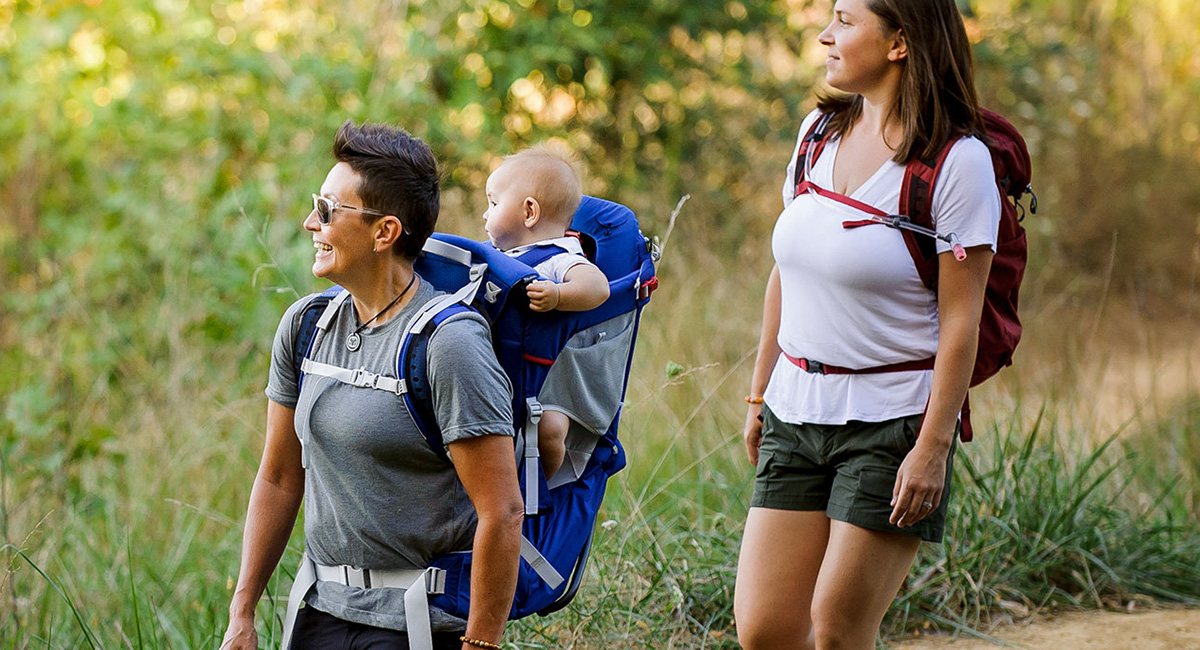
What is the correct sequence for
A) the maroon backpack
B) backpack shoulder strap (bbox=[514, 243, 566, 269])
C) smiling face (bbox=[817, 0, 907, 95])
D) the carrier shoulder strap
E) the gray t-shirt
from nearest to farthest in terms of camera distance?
the gray t-shirt < the carrier shoulder strap < backpack shoulder strap (bbox=[514, 243, 566, 269]) < the maroon backpack < smiling face (bbox=[817, 0, 907, 95])

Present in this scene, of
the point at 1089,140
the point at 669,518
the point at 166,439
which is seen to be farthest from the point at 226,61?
the point at 1089,140

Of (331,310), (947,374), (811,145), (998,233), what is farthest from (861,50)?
(331,310)

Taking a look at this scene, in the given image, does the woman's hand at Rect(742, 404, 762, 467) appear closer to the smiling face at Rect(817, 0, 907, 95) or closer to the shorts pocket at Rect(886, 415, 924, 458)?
the shorts pocket at Rect(886, 415, 924, 458)

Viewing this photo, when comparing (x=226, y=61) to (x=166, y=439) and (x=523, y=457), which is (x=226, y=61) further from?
(x=523, y=457)

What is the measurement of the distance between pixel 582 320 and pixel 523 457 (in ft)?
0.96

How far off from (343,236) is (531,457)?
1.75ft

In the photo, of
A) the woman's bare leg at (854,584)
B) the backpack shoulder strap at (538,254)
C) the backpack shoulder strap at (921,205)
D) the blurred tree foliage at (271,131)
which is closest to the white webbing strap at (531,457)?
the backpack shoulder strap at (538,254)

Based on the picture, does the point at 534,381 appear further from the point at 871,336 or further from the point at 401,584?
the point at 871,336

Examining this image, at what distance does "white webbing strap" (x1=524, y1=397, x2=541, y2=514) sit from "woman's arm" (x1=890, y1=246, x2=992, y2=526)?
80cm

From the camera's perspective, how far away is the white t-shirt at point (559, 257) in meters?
2.28

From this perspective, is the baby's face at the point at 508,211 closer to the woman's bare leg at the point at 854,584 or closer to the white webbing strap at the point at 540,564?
the white webbing strap at the point at 540,564

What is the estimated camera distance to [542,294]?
2.12m

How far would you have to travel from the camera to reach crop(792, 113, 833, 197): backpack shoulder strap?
9.08ft

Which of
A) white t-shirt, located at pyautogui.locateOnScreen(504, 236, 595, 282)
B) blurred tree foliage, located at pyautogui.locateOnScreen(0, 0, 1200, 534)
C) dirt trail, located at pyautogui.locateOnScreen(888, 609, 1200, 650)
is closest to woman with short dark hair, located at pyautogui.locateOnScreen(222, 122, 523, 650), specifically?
white t-shirt, located at pyautogui.locateOnScreen(504, 236, 595, 282)
